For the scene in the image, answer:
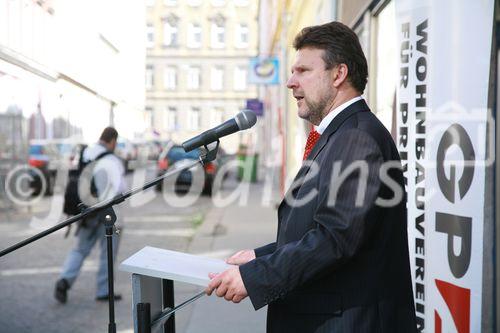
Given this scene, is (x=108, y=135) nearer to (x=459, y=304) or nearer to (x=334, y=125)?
(x=459, y=304)

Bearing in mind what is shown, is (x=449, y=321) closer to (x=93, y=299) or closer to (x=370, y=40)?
(x=370, y=40)

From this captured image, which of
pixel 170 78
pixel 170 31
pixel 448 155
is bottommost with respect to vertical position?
pixel 448 155

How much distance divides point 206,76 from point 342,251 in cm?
6095

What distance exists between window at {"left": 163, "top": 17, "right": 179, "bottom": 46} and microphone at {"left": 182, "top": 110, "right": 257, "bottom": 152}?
107ft

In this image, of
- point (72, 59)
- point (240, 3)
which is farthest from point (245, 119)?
point (240, 3)

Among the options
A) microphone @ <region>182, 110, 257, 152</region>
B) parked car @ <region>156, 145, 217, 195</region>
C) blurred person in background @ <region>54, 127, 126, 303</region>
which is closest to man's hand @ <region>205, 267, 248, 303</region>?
microphone @ <region>182, 110, 257, 152</region>

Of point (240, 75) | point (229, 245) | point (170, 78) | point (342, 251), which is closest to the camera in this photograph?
point (342, 251)

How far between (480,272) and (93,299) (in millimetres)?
4291

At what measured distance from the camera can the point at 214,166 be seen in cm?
2255

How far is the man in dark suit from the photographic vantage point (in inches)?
84.5

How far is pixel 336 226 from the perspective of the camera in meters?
2.13

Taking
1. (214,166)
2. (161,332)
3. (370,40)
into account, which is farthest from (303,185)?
(214,166)

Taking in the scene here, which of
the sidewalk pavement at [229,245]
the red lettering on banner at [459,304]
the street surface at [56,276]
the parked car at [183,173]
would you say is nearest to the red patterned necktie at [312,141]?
the red lettering on banner at [459,304]

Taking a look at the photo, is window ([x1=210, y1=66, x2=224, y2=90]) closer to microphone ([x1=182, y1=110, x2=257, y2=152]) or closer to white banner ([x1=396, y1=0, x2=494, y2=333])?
white banner ([x1=396, y1=0, x2=494, y2=333])
